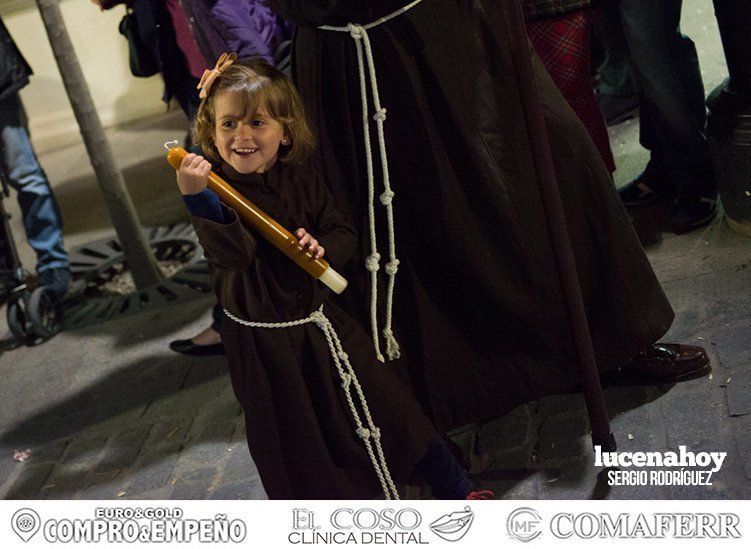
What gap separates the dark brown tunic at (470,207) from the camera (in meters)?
2.89

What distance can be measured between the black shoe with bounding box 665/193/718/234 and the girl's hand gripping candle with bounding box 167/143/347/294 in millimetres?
1945

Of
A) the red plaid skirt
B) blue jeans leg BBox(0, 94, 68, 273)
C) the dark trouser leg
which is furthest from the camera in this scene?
blue jeans leg BBox(0, 94, 68, 273)

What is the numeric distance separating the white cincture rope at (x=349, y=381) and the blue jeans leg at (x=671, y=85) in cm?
193

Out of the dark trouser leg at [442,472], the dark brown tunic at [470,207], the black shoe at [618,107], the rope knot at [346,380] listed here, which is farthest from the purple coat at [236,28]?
the black shoe at [618,107]

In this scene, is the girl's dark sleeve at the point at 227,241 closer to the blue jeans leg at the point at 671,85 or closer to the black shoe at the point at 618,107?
the blue jeans leg at the point at 671,85

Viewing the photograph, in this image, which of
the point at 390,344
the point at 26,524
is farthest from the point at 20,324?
the point at 390,344

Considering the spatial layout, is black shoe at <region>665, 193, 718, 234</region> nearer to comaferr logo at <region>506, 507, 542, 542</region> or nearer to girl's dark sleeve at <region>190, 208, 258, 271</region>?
comaferr logo at <region>506, 507, 542, 542</region>

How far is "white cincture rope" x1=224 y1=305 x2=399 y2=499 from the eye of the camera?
9.24ft

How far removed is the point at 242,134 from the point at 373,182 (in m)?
0.42

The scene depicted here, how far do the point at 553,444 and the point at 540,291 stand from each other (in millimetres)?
469

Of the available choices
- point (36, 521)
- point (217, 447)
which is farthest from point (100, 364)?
point (36, 521)

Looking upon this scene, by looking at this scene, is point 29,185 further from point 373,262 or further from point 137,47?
point 373,262

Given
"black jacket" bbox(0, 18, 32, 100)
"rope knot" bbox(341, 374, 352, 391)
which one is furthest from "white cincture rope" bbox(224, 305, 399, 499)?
"black jacket" bbox(0, 18, 32, 100)
